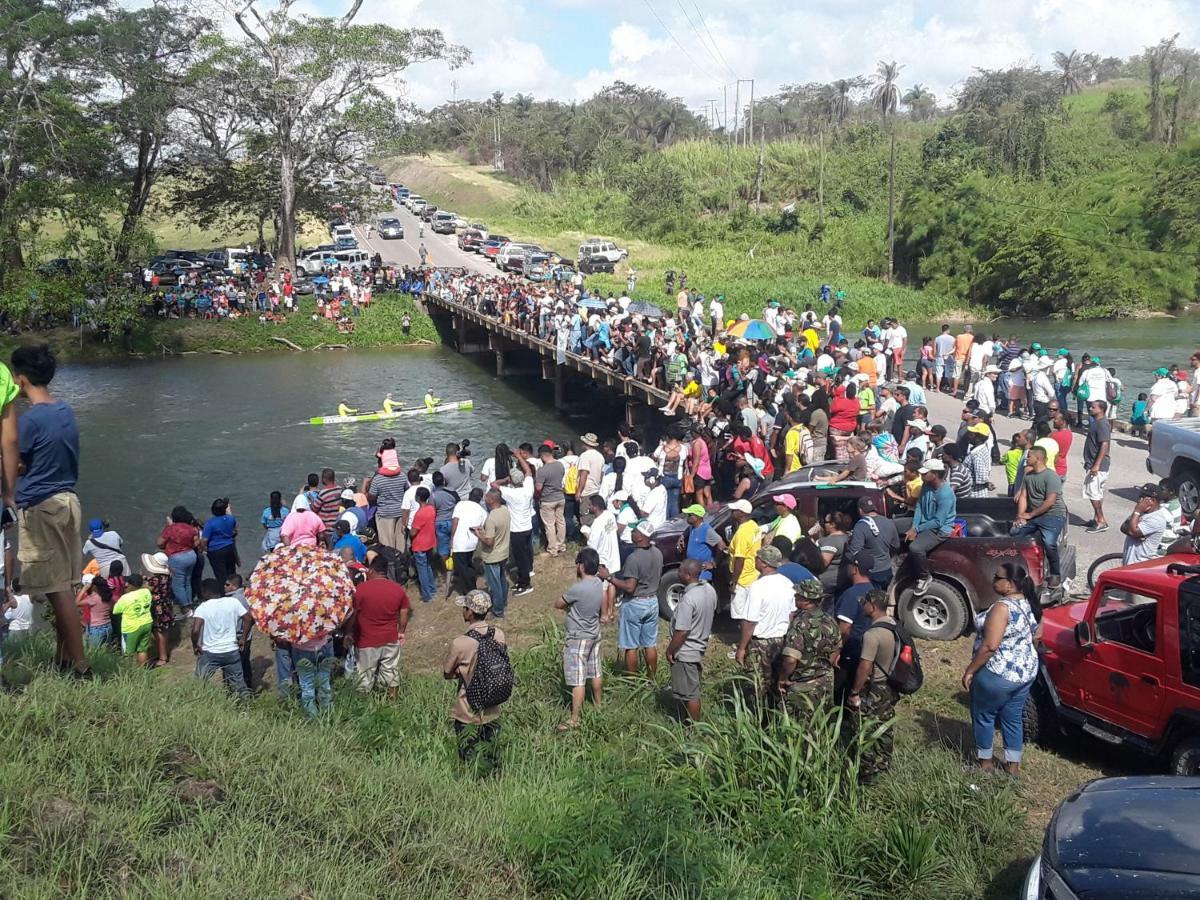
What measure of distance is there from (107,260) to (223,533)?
33.0 meters

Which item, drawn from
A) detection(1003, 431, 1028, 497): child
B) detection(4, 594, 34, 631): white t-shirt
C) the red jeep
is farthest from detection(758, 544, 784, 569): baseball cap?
detection(4, 594, 34, 631): white t-shirt

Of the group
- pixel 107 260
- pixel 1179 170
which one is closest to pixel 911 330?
pixel 1179 170

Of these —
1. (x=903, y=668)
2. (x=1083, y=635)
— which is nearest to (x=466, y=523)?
(x=903, y=668)

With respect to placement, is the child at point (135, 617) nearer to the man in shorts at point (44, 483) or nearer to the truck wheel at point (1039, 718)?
the man in shorts at point (44, 483)

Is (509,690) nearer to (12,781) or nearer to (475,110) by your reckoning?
(12,781)

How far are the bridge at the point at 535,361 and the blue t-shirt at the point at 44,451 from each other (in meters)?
15.5

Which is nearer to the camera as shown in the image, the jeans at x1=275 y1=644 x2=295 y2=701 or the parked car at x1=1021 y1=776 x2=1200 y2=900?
the parked car at x1=1021 y1=776 x2=1200 y2=900

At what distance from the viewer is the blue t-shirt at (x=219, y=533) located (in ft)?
41.8

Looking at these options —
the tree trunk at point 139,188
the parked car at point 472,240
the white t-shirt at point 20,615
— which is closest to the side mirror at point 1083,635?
the white t-shirt at point 20,615

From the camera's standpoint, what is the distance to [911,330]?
158 feet

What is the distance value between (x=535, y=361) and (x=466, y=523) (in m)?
26.9

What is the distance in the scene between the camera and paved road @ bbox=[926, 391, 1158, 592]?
12368 millimetres

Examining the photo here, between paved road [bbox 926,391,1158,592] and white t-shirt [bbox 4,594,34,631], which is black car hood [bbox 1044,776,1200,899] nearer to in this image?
paved road [bbox 926,391,1158,592]

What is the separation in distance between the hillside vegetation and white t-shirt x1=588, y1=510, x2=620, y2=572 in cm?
4094
